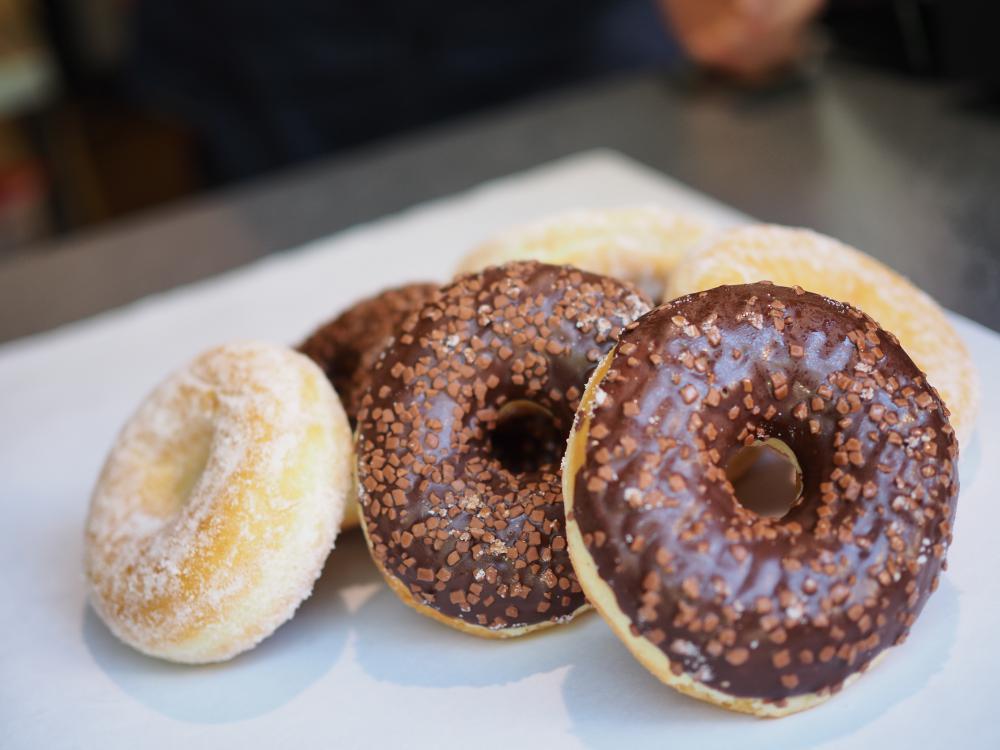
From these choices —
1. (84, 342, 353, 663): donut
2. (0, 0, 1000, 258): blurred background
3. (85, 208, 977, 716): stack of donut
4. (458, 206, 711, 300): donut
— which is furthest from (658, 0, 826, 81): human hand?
(84, 342, 353, 663): donut

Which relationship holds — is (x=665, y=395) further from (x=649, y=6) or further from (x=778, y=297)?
(x=649, y=6)

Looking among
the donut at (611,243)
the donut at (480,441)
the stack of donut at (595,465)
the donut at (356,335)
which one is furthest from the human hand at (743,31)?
the donut at (480,441)

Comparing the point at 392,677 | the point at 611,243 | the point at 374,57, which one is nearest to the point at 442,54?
the point at 374,57

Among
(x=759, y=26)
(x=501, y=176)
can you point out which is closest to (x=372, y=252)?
(x=501, y=176)

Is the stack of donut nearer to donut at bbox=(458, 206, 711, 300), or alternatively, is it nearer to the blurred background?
donut at bbox=(458, 206, 711, 300)

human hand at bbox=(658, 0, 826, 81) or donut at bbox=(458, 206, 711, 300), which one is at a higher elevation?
donut at bbox=(458, 206, 711, 300)

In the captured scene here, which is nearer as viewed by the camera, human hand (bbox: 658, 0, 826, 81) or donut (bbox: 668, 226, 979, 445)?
donut (bbox: 668, 226, 979, 445)
